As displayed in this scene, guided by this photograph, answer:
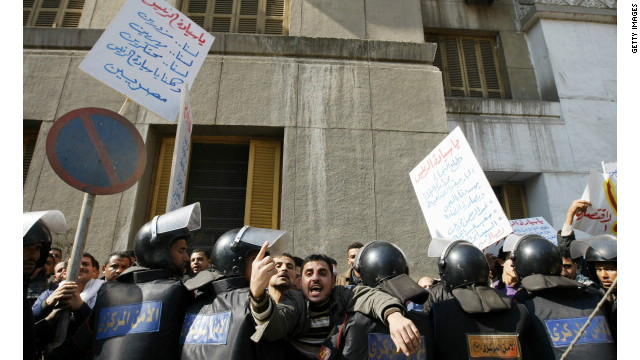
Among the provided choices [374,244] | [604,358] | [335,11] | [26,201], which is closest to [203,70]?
[335,11]

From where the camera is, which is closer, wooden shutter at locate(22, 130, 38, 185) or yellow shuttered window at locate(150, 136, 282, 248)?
yellow shuttered window at locate(150, 136, 282, 248)

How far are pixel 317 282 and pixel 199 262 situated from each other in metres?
2.28

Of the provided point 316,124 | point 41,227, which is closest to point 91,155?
point 41,227

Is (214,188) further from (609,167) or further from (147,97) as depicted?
(609,167)

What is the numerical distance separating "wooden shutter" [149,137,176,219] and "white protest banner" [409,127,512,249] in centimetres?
420

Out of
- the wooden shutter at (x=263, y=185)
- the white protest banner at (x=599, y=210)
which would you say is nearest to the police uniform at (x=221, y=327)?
the white protest banner at (x=599, y=210)

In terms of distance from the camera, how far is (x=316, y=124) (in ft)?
23.2

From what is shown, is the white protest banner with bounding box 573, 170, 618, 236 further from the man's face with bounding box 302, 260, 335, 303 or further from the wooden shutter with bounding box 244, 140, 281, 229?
the wooden shutter with bounding box 244, 140, 281, 229

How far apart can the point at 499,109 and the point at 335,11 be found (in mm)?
4280

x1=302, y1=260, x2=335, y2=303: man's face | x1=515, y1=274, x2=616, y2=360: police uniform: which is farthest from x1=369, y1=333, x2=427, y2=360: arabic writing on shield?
x1=515, y1=274, x2=616, y2=360: police uniform

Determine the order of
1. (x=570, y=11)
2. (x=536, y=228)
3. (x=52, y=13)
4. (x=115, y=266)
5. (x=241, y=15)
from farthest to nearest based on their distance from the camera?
(x=570, y=11) < (x=241, y=15) < (x=52, y=13) < (x=536, y=228) < (x=115, y=266)

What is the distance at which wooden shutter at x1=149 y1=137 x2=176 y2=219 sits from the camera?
682 cm

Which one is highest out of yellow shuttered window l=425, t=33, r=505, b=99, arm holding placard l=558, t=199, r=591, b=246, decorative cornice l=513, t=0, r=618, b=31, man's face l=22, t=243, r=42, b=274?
decorative cornice l=513, t=0, r=618, b=31

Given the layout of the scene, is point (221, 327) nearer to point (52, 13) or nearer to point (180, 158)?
point (180, 158)
